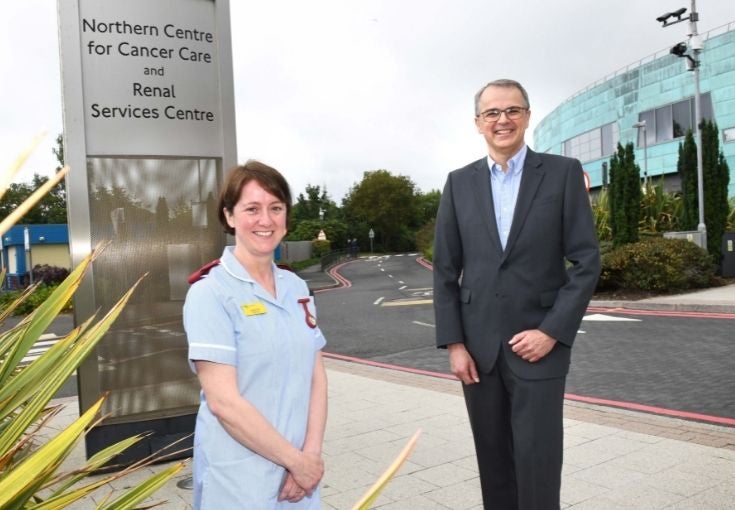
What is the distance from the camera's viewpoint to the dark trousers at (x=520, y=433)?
2598 millimetres

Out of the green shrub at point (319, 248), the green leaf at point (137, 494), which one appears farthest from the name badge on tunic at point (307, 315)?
the green shrub at point (319, 248)

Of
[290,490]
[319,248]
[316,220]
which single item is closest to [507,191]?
[290,490]

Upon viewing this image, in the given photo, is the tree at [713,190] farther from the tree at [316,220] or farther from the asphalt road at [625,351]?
the tree at [316,220]

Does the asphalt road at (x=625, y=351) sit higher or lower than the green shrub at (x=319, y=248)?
lower

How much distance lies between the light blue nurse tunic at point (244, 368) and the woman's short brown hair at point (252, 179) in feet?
0.79

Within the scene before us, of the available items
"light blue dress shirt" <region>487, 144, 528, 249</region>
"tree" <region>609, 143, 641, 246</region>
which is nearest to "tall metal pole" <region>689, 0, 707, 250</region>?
"tree" <region>609, 143, 641, 246</region>

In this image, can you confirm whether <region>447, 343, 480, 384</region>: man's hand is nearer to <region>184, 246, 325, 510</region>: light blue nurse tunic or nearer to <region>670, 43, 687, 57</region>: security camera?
<region>184, 246, 325, 510</region>: light blue nurse tunic

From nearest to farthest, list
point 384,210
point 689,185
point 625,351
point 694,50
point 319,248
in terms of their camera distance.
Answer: point 625,351, point 694,50, point 689,185, point 319,248, point 384,210

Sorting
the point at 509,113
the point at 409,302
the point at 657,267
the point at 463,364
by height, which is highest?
the point at 509,113

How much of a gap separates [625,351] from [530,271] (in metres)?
7.14

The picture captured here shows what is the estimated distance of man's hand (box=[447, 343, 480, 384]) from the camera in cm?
277

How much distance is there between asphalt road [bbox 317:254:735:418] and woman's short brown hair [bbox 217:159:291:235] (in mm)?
5130

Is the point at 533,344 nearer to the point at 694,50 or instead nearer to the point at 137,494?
the point at 137,494

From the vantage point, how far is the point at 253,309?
A: 1.87m
